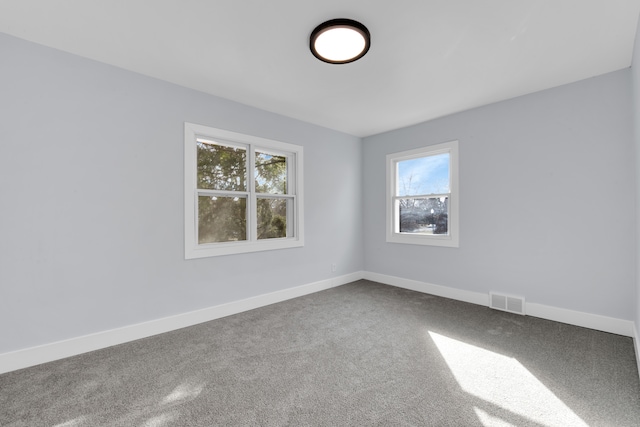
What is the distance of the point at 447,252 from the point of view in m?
3.89

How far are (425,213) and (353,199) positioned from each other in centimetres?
122

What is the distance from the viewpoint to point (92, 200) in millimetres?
A: 2461

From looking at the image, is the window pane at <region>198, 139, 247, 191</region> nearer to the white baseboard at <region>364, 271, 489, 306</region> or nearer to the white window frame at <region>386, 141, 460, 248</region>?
the white window frame at <region>386, 141, 460, 248</region>

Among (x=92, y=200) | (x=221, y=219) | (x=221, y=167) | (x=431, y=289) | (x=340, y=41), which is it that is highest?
(x=340, y=41)

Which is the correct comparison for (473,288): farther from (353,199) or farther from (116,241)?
(116,241)

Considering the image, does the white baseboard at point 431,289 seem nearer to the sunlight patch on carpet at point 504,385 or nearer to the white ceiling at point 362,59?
the sunlight patch on carpet at point 504,385

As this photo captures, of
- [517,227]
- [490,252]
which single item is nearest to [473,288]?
[490,252]

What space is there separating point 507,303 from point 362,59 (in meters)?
3.15

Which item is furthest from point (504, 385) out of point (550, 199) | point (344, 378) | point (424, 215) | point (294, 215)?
point (294, 215)

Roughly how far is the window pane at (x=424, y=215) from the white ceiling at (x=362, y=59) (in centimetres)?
150

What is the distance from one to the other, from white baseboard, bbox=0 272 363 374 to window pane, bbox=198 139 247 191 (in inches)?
55.5

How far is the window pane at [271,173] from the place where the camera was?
147 inches

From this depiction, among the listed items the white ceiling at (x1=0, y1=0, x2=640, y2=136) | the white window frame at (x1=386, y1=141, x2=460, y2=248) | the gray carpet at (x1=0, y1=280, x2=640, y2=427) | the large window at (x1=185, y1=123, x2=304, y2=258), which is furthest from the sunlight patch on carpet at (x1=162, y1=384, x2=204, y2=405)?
the white window frame at (x1=386, y1=141, x2=460, y2=248)

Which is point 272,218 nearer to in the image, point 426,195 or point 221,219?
point 221,219
